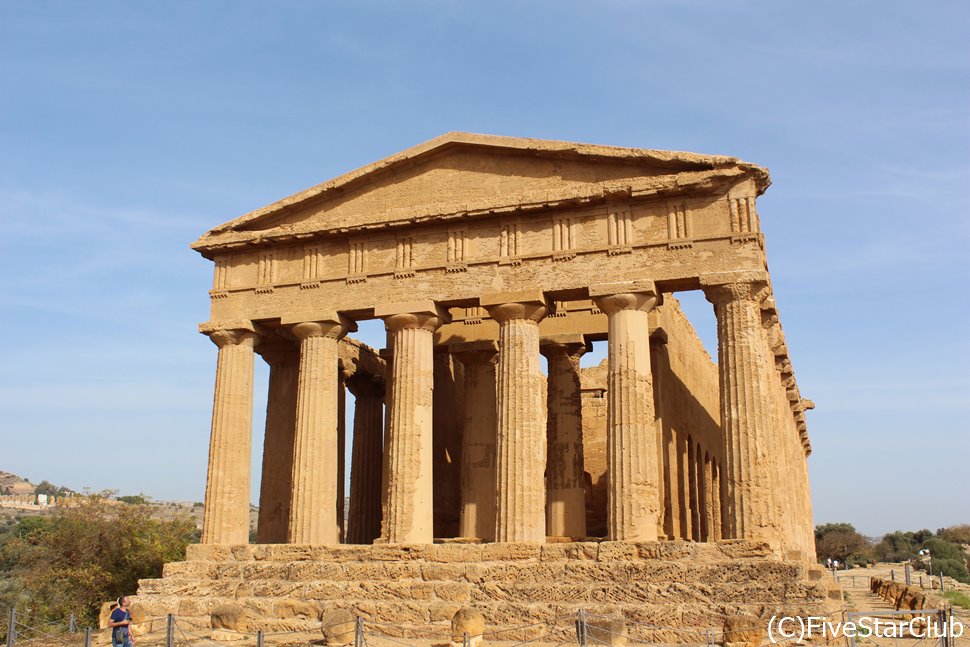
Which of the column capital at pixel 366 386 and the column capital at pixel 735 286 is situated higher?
the column capital at pixel 735 286

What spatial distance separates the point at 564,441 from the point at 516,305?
4651 millimetres

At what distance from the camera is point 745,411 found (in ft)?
63.7

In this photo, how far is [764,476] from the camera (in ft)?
62.2

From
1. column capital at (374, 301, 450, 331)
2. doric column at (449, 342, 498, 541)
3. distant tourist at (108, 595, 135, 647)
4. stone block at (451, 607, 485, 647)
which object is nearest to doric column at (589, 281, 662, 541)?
column capital at (374, 301, 450, 331)

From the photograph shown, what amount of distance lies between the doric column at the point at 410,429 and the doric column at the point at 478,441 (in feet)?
8.69

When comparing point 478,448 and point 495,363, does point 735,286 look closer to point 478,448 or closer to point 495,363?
point 495,363

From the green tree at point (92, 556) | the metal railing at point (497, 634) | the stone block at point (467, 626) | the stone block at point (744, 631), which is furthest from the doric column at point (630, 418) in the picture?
the green tree at point (92, 556)

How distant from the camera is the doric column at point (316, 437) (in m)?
22.3

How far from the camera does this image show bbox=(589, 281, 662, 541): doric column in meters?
19.5

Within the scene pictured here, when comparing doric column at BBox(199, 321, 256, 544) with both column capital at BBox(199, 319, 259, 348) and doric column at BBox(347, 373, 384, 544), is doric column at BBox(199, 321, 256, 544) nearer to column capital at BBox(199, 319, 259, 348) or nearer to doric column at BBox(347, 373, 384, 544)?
column capital at BBox(199, 319, 259, 348)

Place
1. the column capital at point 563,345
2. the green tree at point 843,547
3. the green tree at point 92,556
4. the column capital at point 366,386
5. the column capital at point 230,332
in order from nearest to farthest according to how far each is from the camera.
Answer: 1. the column capital at point 230,332
2. the column capital at point 563,345
3. the column capital at point 366,386
4. the green tree at point 92,556
5. the green tree at point 843,547

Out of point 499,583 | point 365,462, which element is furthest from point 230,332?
point 499,583

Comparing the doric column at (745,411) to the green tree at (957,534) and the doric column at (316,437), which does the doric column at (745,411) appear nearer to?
the doric column at (316,437)

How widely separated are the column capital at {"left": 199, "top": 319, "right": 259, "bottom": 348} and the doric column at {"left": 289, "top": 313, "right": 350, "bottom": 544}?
1.12 m
